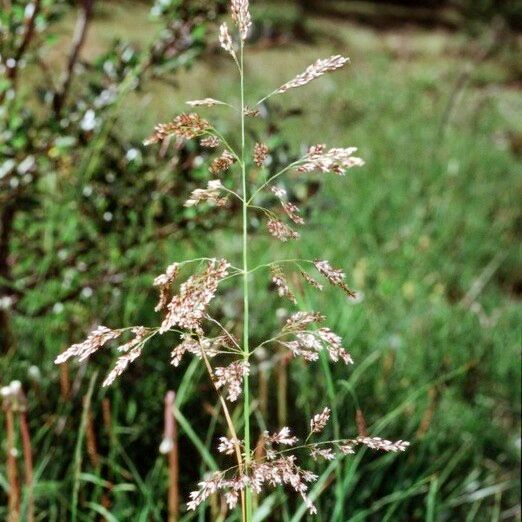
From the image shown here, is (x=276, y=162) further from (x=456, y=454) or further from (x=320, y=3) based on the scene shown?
(x=320, y=3)

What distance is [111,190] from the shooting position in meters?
2.10

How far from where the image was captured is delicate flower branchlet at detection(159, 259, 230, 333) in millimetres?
739

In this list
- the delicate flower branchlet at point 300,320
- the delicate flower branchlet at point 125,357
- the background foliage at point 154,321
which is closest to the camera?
the delicate flower branchlet at point 125,357

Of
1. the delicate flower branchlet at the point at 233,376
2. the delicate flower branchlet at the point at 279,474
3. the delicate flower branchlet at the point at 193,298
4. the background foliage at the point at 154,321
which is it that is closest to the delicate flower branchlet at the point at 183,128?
the delicate flower branchlet at the point at 193,298

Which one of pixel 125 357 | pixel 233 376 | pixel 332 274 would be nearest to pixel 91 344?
pixel 125 357

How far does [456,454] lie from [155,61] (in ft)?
4.76

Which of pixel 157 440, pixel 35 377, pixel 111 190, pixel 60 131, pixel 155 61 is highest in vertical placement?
pixel 155 61

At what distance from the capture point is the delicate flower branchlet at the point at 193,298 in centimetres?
74

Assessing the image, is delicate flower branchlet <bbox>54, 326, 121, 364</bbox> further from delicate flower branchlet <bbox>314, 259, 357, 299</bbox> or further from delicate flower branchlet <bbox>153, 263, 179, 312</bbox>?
delicate flower branchlet <bbox>314, 259, 357, 299</bbox>

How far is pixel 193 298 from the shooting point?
0.75 meters

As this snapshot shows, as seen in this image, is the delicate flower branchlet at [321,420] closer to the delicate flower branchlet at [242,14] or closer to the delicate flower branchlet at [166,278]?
the delicate flower branchlet at [166,278]

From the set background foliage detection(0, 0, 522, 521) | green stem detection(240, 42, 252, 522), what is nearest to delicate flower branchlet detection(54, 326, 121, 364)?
green stem detection(240, 42, 252, 522)

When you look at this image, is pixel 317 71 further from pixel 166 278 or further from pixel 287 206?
pixel 166 278

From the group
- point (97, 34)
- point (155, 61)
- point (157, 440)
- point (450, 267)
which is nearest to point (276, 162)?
point (155, 61)
